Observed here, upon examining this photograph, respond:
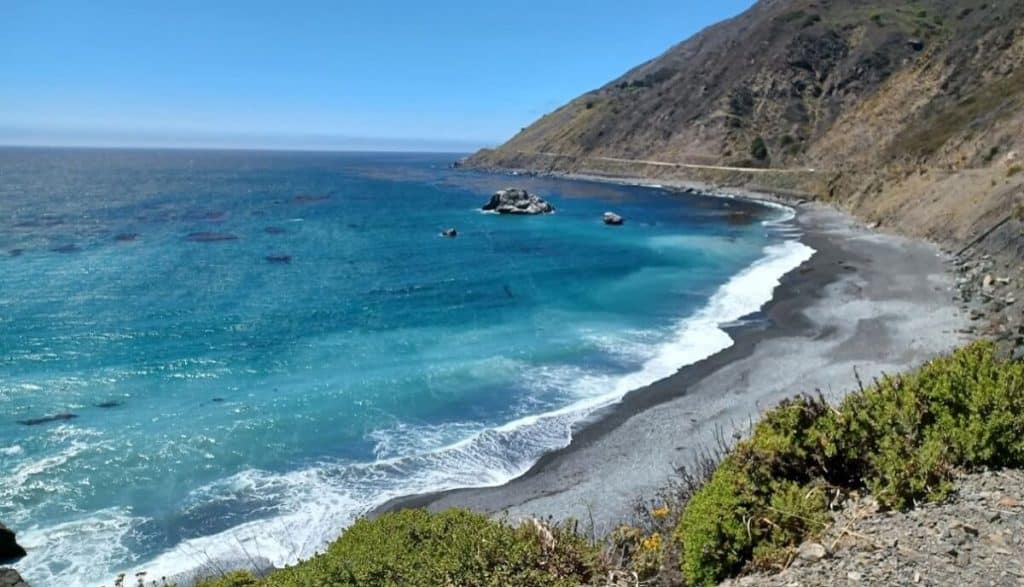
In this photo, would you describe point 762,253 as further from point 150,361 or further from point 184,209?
point 184,209

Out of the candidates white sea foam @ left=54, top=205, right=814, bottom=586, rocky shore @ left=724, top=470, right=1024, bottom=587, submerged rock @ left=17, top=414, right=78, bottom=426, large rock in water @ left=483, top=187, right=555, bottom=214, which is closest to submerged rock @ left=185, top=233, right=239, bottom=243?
large rock in water @ left=483, top=187, right=555, bottom=214

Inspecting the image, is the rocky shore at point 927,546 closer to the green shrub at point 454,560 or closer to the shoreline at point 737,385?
the green shrub at point 454,560

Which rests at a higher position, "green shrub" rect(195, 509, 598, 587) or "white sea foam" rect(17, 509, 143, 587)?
"green shrub" rect(195, 509, 598, 587)

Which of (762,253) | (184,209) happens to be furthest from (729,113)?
(184,209)

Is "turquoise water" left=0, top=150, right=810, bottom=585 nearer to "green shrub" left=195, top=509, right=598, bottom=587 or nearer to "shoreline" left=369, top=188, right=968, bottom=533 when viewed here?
"shoreline" left=369, top=188, right=968, bottom=533

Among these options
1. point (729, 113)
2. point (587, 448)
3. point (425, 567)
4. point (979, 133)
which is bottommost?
point (587, 448)

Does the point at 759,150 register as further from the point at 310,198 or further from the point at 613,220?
the point at 310,198
